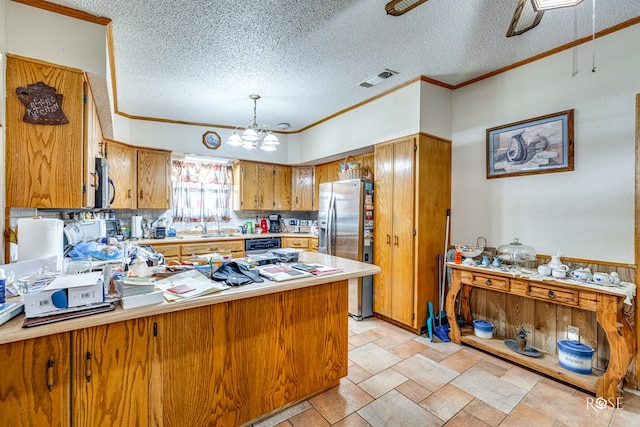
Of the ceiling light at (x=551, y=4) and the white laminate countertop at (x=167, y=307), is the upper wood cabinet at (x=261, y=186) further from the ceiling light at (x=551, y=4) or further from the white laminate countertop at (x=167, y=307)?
→ the ceiling light at (x=551, y=4)

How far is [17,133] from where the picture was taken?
65.3 inches

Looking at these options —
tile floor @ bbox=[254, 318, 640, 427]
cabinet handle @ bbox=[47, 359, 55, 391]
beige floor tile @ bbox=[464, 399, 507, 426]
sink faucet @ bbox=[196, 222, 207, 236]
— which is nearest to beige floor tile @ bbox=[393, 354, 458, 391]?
tile floor @ bbox=[254, 318, 640, 427]

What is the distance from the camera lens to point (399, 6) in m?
1.84

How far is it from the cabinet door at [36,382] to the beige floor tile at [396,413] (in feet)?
5.35

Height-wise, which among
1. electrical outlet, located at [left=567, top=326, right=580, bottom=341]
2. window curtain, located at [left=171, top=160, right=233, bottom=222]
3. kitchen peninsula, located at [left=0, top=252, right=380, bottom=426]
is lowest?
electrical outlet, located at [left=567, top=326, right=580, bottom=341]

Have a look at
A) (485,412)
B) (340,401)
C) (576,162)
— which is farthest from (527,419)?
(576,162)

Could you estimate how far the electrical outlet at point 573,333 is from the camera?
2.39 metres

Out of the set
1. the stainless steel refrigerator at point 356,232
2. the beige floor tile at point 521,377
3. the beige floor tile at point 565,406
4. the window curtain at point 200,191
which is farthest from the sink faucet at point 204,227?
the beige floor tile at point 565,406

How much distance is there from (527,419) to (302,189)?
414 centimetres

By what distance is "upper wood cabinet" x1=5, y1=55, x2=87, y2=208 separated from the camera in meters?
1.66

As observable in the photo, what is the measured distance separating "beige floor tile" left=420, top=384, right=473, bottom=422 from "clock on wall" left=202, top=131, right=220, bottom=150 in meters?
4.27

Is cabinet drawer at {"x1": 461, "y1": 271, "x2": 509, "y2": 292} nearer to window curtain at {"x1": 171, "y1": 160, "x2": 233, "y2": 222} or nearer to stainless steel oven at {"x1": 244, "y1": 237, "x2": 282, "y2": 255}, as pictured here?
stainless steel oven at {"x1": 244, "y1": 237, "x2": 282, "y2": 255}

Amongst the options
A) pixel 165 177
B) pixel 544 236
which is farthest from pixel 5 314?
pixel 544 236

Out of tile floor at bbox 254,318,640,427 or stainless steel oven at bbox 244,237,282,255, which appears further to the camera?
stainless steel oven at bbox 244,237,282,255
